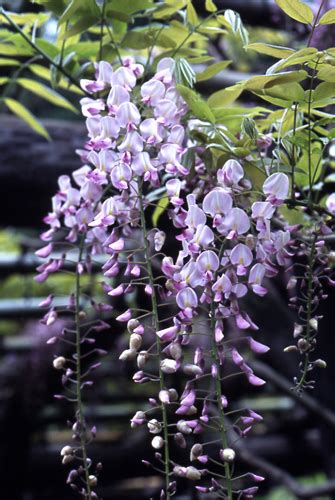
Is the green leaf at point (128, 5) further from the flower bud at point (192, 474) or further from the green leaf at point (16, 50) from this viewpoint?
the flower bud at point (192, 474)

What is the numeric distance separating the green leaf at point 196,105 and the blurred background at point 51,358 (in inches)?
13.2

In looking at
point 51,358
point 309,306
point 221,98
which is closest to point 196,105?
point 221,98

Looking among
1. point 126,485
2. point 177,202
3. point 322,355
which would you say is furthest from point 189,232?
point 126,485

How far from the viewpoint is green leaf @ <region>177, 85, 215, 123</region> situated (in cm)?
67

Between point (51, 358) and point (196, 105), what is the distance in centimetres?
156

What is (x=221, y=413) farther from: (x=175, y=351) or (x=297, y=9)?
(x=297, y=9)

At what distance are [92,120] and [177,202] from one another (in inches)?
4.7

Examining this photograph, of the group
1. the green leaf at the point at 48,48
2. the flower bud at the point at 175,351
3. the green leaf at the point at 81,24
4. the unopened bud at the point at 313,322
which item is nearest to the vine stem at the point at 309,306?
the unopened bud at the point at 313,322

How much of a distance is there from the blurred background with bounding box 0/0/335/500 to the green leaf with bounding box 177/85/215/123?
34 centimetres

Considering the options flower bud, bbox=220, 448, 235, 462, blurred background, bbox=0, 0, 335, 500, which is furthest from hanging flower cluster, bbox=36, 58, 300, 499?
blurred background, bbox=0, 0, 335, 500

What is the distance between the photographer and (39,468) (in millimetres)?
2375

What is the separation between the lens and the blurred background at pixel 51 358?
1.40 m

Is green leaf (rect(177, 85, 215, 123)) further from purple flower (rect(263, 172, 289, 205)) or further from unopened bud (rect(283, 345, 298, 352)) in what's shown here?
unopened bud (rect(283, 345, 298, 352))

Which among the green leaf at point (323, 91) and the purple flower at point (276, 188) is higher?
the green leaf at point (323, 91)
